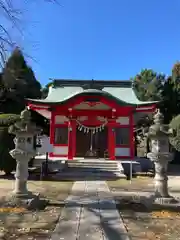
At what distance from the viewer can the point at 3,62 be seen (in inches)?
283

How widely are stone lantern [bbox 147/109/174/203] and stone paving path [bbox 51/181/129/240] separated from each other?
4.50 feet

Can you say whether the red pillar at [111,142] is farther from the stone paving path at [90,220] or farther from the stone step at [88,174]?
the stone paving path at [90,220]

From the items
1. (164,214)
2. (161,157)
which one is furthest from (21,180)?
(161,157)

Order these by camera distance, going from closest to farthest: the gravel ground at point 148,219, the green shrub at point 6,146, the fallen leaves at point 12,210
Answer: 1. the gravel ground at point 148,219
2. the fallen leaves at point 12,210
3. the green shrub at point 6,146

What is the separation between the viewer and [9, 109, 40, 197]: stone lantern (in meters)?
7.54

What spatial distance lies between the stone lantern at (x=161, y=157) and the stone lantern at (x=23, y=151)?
345 centimetres

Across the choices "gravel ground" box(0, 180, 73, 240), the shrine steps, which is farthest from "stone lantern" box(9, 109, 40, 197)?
the shrine steps

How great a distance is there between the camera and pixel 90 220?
231 inches

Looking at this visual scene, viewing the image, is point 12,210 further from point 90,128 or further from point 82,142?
point 82,142

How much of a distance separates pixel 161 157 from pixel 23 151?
383 cm

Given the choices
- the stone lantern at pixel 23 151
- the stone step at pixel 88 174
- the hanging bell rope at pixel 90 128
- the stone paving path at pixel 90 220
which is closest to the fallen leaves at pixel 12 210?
the stone lantern at pixel 23 151

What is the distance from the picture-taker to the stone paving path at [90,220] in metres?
4.87

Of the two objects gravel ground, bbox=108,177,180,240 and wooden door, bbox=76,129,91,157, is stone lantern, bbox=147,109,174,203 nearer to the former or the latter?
gravel ground, bbox=108,177,180,240

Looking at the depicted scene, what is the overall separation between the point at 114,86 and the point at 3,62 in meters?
17.8
